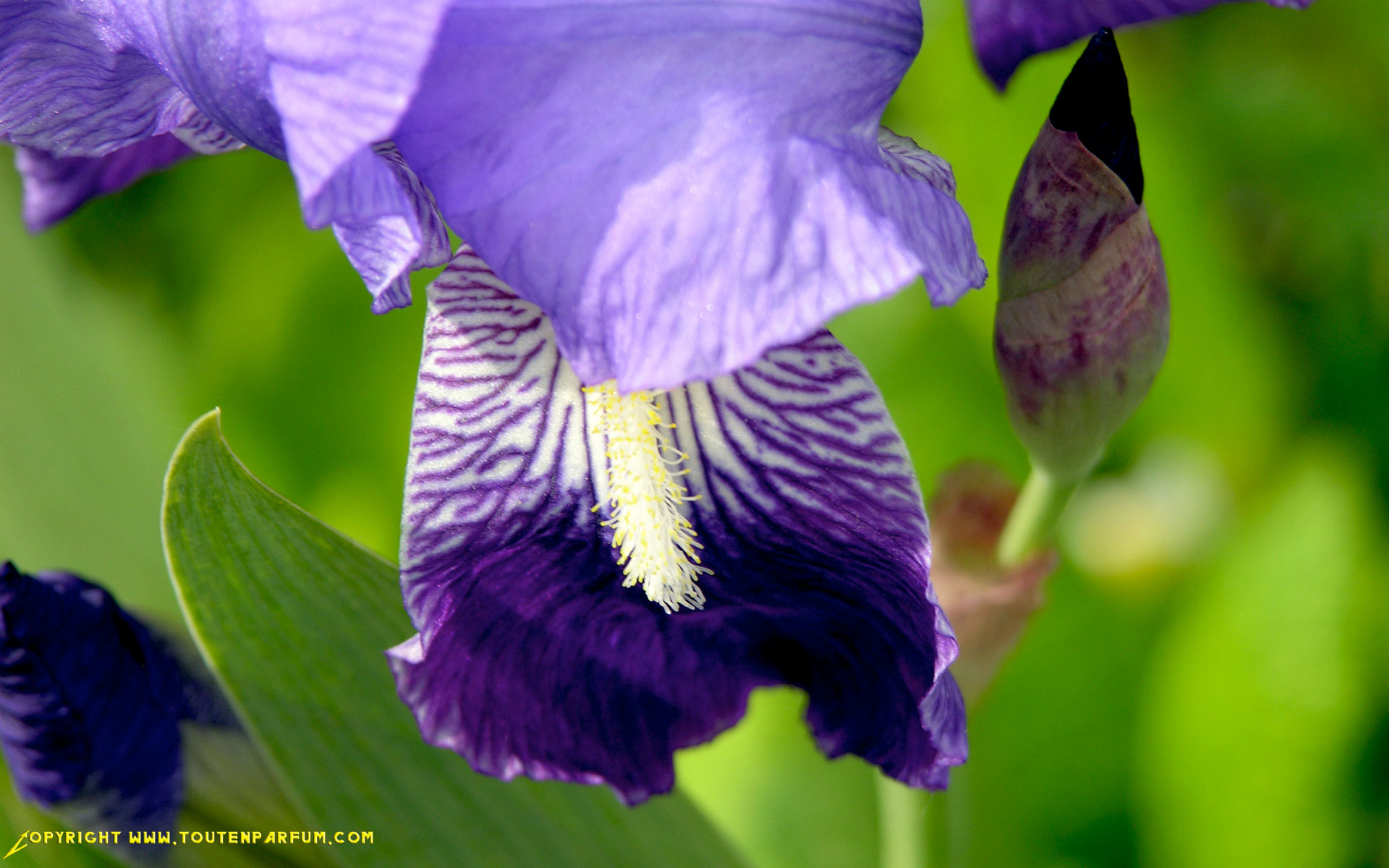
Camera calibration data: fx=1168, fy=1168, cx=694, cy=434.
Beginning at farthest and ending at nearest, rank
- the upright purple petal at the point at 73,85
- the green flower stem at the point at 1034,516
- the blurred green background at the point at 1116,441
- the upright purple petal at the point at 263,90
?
the blurred green background at the point at 1116,441, the green flower stem at the point at 1034,516, the upright purple petal at the point at 73,85, the upright purple petal at the point at 263,90

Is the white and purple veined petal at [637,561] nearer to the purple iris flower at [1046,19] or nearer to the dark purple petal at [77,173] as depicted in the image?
the purple iris flower at [1046,19]

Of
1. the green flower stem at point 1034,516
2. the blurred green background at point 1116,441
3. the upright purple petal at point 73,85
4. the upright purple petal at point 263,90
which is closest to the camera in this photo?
the upright purple petal at point 263,90

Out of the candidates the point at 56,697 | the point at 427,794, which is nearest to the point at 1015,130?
the point at 427,794

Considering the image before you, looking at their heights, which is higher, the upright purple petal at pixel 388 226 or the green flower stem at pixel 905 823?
the upright purple petal at pixel 388 226

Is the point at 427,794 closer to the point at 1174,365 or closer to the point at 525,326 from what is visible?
the point at 525,326

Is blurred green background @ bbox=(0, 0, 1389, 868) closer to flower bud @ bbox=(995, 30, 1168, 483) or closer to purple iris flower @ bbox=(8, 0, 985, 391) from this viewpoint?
flower bud @ bbox=(995, 30, 1168, 483)

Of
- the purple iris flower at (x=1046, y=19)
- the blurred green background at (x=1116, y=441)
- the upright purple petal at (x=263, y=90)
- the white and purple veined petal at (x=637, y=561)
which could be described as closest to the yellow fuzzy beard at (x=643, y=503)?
the white and purple veined petal at (x=637, y=561)

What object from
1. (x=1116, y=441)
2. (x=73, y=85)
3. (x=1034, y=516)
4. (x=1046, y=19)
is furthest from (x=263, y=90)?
(x=1116, y=441)
